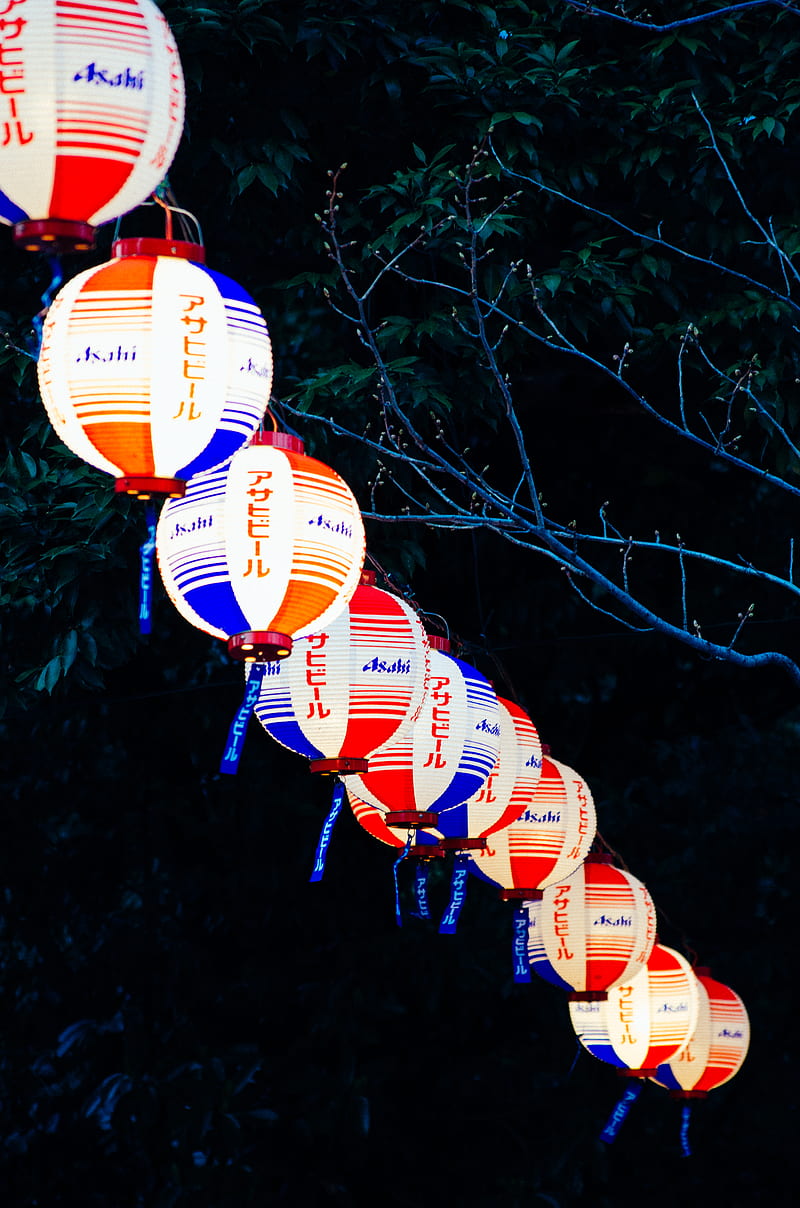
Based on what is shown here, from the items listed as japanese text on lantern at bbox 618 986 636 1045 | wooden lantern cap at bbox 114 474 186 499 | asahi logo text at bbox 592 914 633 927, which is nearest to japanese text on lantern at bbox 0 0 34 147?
wooden lantern cap at bbox 114 474 186 499

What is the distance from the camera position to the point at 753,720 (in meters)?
9.60

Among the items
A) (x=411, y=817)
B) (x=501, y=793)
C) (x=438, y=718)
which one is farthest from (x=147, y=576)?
(x=501, y=793)

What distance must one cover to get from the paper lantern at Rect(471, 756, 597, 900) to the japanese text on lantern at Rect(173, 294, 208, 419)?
255 cm

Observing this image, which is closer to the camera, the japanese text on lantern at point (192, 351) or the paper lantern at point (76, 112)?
the paper lantern at point (76, 112)

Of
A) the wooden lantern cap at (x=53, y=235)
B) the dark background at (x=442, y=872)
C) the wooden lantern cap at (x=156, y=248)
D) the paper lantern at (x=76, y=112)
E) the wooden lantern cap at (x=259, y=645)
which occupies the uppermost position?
the paper lantern at (x=76, y=112)

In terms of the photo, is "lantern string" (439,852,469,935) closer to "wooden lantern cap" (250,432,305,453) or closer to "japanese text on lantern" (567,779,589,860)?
"japanese text on lantern" (567,779,589,860)

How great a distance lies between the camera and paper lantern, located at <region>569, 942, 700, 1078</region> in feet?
23.2

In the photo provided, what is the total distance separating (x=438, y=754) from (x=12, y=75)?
236cm

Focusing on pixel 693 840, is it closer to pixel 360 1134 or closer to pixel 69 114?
pixel 360 1134

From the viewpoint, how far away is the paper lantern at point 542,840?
6.22 metres

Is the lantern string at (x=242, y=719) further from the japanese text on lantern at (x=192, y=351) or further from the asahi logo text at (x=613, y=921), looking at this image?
the asahi logo text at (x=613, y=921)

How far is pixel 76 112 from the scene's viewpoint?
3801 mm

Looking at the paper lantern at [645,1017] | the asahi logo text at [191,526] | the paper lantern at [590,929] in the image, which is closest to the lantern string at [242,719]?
the asahi logo text at [191,526]

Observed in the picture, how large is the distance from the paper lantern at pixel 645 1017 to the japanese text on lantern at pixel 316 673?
247cm
